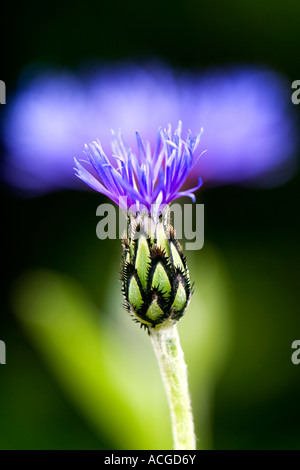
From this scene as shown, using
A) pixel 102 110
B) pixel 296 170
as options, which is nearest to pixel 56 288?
pixel 102 110

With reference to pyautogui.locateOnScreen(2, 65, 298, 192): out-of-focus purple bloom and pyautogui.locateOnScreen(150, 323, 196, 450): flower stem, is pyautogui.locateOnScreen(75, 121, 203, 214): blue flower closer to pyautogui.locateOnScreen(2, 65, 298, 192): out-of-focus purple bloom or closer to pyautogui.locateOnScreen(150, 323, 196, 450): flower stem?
pyautogui.locateOnScreen(150, 323, 196, 450): flower stem

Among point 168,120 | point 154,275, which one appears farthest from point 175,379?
point 168,120

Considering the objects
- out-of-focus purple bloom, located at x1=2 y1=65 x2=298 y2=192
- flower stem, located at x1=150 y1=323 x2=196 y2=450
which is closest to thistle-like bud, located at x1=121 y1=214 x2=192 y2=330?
flower stem, located at x1=150 y1=323 x2=196 y2=450

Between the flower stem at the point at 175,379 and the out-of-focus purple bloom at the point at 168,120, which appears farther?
the out-of-focus purple bloom at the point at 168,120

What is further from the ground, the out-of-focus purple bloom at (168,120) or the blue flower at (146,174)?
the out-of-focus purple bloom at (168,120)

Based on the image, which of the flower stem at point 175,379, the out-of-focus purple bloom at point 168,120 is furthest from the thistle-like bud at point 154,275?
the out-of-focus purple bloom at point 168,120

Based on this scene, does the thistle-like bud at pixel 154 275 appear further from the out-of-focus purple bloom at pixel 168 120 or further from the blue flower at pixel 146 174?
the out-of-focus purple bloom at pixel 168 120
